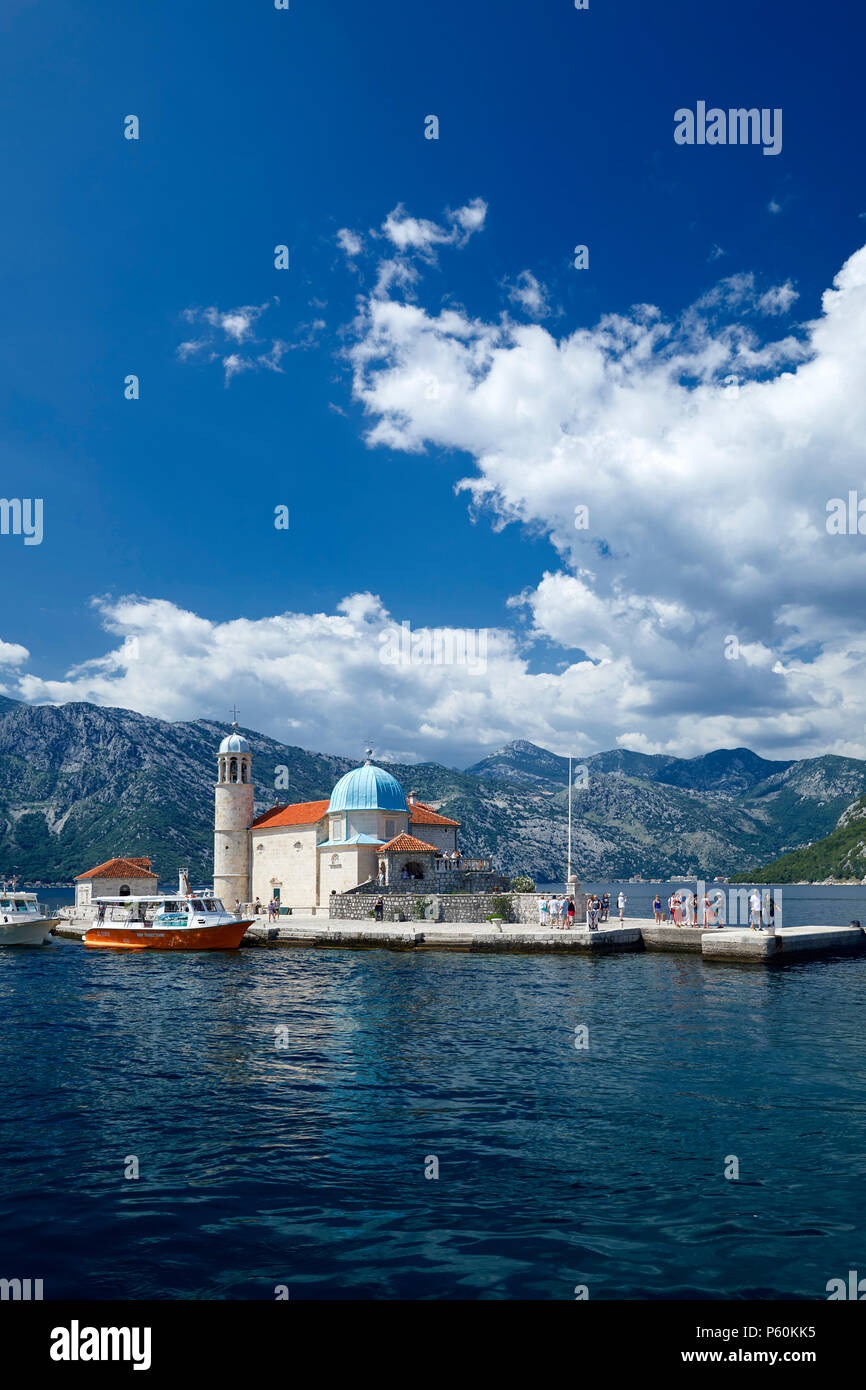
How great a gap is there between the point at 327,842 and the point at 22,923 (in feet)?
69.3

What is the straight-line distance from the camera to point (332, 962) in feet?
136

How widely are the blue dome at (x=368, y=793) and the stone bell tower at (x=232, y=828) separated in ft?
30.5

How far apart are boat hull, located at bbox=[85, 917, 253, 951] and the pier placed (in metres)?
1.58

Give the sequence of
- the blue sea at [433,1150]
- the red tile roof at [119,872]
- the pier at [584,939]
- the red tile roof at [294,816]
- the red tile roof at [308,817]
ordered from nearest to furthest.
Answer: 1. the blue sea at [433,1150]
2. the pier at [584,939]
3. the red tile roof at [308,817]
4. the red tile roof at [294,816]
5. the red tile roof at [119,872]

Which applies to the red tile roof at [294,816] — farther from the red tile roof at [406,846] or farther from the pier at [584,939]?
the pier at [584,939]

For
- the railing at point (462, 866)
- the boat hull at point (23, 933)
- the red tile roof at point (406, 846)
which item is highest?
the red tile roof at point (406, 846)

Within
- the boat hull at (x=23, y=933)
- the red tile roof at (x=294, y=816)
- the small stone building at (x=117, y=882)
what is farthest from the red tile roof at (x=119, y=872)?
the boat hull at (x=23, y=933)

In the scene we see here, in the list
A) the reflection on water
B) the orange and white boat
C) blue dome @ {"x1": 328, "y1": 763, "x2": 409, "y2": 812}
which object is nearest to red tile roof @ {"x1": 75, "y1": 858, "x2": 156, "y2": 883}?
the orange and white boat

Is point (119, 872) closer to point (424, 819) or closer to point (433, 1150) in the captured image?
point (424, 819)

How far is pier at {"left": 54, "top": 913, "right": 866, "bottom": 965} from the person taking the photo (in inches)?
1617

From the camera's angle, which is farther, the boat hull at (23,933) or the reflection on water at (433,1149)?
the boat hull at (23,933)

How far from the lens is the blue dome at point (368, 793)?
6316cm

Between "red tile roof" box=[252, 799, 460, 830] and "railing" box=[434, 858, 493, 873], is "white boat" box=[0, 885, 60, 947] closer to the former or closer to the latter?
"red tile roof" box=[252, 799, 460, 830]
